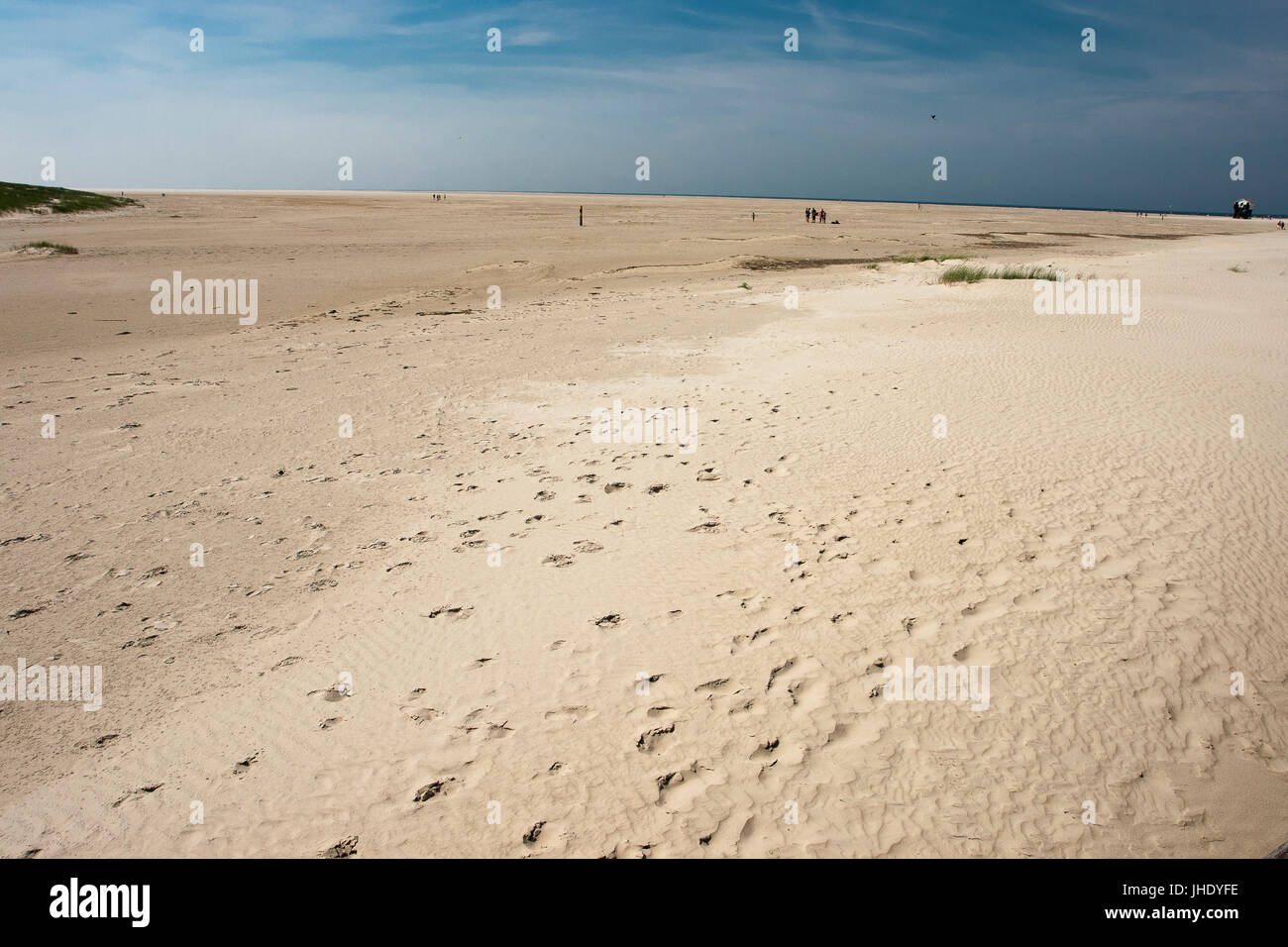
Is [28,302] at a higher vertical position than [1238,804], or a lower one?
higher

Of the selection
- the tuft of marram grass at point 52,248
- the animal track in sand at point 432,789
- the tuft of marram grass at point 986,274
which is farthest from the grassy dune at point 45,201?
the animal track in sand at point 432,789

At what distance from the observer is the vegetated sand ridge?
3281mm

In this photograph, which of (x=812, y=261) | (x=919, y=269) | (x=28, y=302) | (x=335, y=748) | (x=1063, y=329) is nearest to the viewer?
(x=335, y=748)

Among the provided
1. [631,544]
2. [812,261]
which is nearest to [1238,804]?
[631,544]

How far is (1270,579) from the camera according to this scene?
4.60m

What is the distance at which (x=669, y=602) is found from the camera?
475 centimetres

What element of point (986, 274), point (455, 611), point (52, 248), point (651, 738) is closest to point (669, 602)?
point (651, 738)

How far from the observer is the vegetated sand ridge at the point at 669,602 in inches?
129

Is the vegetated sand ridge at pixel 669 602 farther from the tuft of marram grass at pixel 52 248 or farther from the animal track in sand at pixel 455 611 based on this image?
the tuft of marram grass at pixel 52 248

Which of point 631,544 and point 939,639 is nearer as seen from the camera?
point 939,639

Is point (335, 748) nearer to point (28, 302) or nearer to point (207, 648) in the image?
point (207, 648)

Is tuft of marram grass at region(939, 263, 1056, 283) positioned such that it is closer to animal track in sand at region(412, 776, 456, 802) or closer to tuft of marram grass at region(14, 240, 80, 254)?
animal track in sand at region(412, 776, 456, 802)

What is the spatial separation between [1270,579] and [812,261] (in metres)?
23.4

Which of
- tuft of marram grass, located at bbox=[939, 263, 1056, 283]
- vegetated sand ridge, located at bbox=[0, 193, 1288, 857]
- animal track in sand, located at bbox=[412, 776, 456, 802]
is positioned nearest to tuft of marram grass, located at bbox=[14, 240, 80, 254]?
vegetated sand ridge, located at bbox=[0, 193, 1288, 857]
